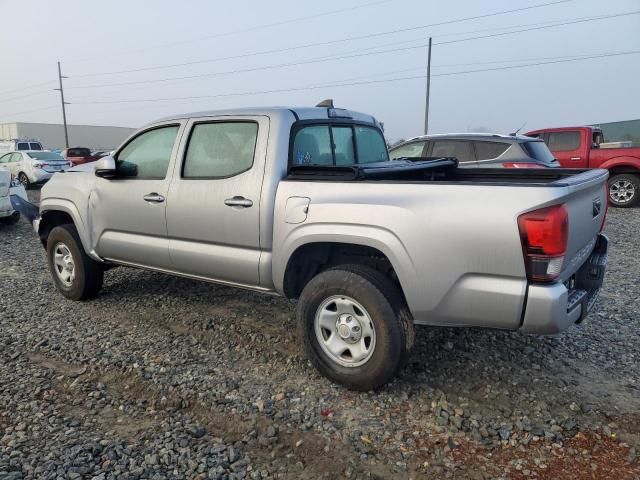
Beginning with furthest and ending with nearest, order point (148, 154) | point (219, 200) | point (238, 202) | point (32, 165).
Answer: point (32, 165) → point (148, 154) → point (219, 200) → point (238, 202)

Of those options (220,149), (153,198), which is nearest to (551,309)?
(220,149)

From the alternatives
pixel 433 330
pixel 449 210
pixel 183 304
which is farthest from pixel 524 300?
pixel 183 304

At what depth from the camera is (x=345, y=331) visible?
3.21m

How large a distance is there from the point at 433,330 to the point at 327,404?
4.83ft

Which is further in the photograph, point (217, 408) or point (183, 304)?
point (183, 304)

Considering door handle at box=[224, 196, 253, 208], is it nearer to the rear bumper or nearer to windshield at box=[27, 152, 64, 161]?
the rear bumper

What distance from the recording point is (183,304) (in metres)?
4.96

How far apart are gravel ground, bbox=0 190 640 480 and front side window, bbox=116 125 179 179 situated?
1.36m

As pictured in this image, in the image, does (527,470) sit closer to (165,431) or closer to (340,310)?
(340,310)

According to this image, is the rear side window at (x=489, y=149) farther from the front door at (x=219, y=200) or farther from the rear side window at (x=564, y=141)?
the front door at (x=219, y=200)

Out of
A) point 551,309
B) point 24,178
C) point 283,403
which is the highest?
point 551,309

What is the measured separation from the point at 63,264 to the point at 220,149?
2471mm

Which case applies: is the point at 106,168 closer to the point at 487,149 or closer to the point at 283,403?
the point at 283,403

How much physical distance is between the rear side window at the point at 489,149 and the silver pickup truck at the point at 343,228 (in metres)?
4.40
